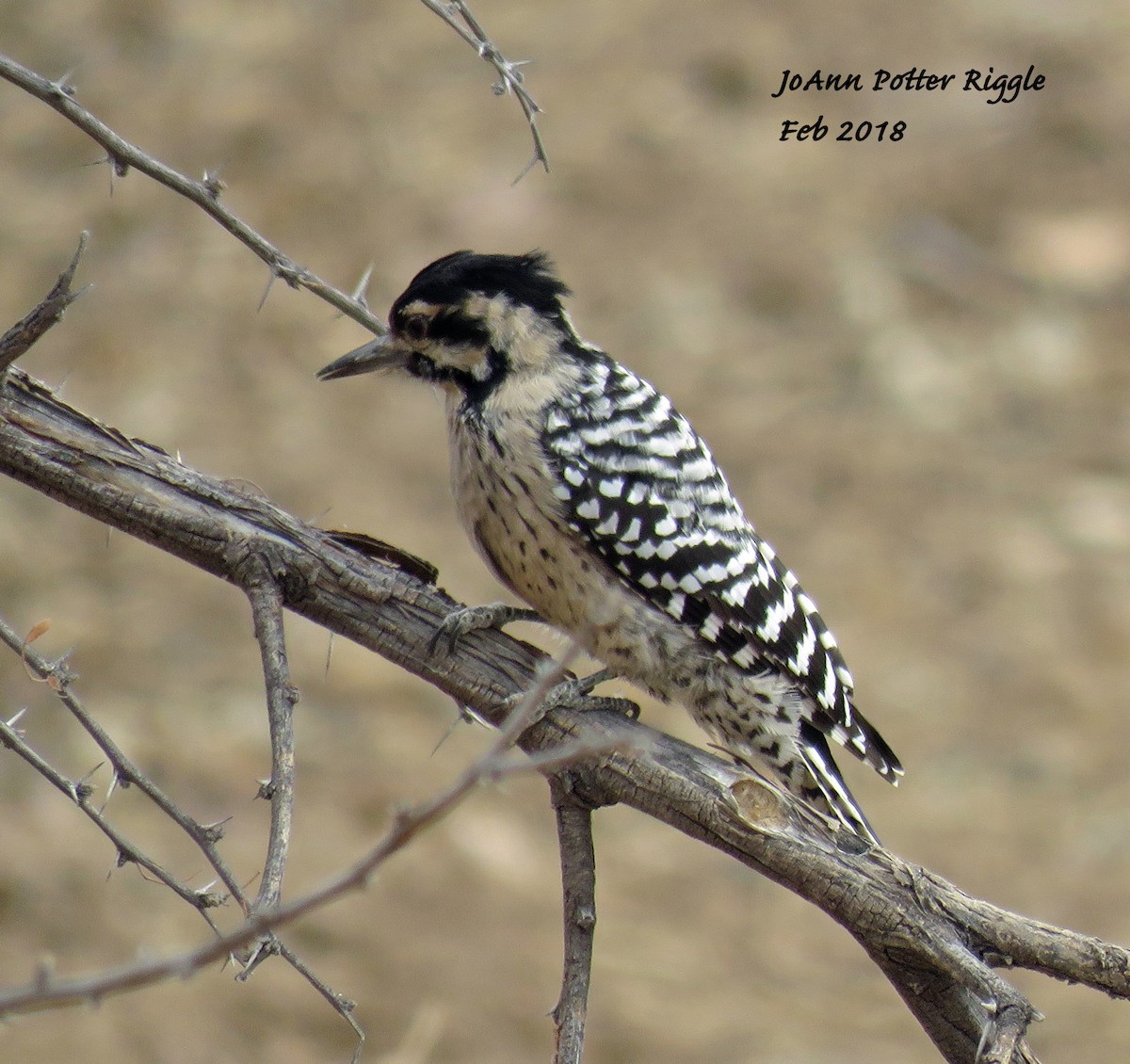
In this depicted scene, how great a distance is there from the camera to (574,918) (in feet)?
10.3

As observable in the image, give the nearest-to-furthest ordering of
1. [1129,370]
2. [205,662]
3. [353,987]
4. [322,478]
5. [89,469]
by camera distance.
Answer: [89,469]
[353,987]
[205,662]
[322,478]
[1129,370]

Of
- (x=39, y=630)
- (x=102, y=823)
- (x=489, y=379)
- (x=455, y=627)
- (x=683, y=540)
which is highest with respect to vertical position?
(x=489, y=379)

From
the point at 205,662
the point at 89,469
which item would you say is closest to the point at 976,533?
the point at 205,662

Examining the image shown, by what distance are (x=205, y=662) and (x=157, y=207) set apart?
10.8 ft

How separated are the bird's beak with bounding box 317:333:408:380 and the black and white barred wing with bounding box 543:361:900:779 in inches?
17.9

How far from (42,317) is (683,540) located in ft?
6.58

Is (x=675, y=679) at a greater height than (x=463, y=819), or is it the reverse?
(x=463, y=819)

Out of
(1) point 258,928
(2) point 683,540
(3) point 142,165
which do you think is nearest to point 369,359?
(2) point 683,540

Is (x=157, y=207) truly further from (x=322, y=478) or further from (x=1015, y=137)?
(x=1015, y=137)

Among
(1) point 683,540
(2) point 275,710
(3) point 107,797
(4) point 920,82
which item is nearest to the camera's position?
(3) point 107,797

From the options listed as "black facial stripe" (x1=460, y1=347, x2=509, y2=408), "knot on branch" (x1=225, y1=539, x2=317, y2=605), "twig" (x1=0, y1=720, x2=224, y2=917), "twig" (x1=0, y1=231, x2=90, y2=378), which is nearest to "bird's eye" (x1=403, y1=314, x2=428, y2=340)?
"black facial stripe" (x1=460, y1=347, x2=509, y2=408)

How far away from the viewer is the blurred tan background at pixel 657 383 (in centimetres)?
639

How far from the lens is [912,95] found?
10648 mm

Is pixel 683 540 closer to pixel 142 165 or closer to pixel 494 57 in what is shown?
pixel 494 57
